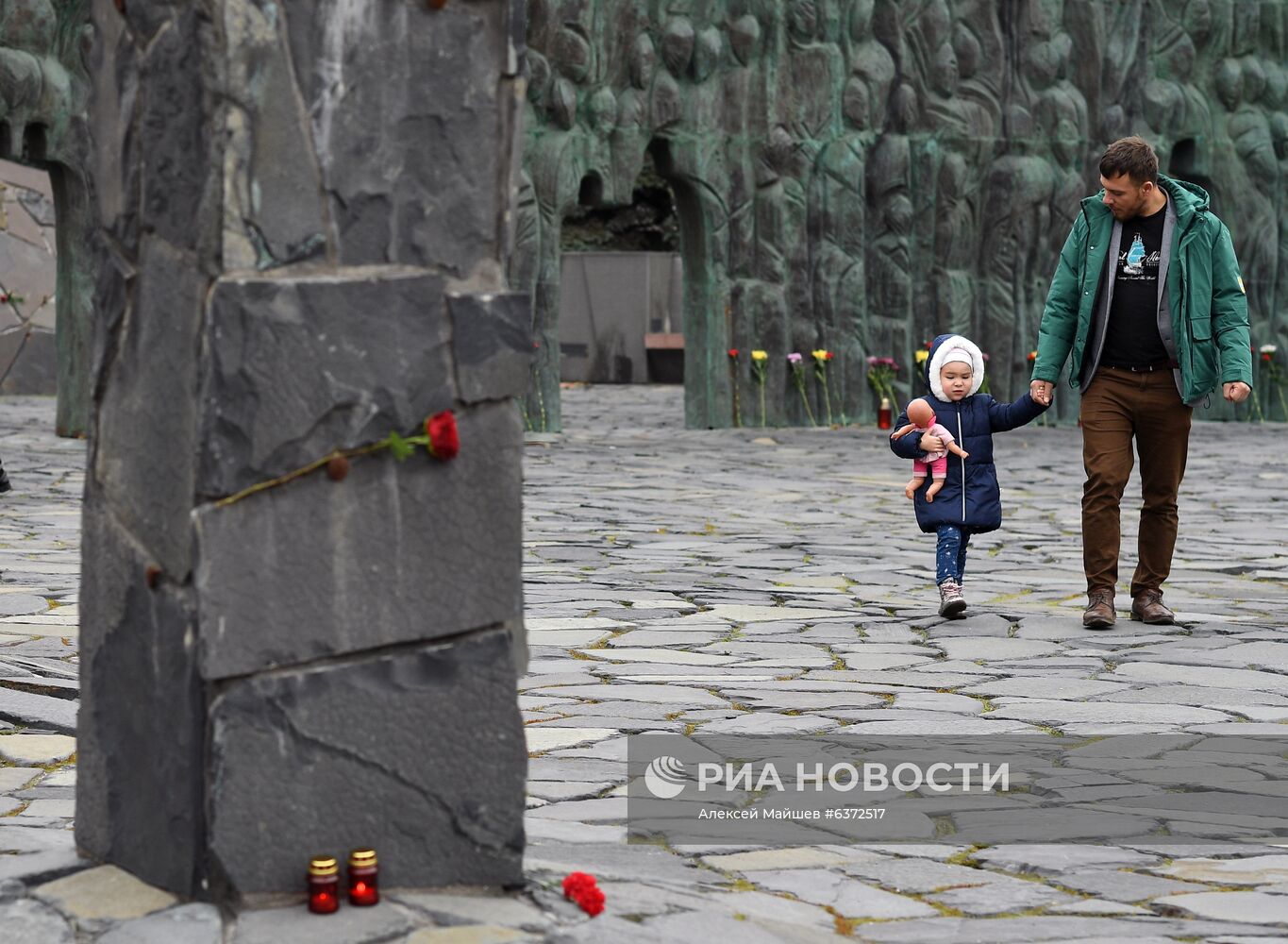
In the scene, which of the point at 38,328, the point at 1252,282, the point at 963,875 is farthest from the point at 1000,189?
the point at 963,875

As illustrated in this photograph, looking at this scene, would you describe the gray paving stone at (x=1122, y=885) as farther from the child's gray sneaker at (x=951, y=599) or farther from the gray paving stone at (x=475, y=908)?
the child's gray sneaker at (x=951, y=599)

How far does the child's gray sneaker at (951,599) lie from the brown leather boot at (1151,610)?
1.96ft

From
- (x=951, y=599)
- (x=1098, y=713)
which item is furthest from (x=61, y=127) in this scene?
(x=1098, y=713)

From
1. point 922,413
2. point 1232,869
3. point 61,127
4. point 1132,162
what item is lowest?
point 1232,869

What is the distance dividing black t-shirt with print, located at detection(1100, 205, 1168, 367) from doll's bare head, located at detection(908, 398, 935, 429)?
0.66m

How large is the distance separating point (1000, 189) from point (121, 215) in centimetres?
1617

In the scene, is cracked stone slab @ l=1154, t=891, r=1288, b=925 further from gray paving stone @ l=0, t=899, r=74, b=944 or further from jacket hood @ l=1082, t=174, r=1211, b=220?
jacket hood @ l=1082, t=174, r=1211, b=220

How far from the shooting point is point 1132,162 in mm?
6461

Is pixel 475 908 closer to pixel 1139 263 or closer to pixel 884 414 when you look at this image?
pixel 1139 263

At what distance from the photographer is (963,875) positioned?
3.55 meters

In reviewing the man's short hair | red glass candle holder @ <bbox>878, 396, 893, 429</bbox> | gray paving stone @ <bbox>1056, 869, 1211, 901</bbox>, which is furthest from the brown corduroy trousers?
red glass candle holder @ <bbox>878, 396, 893, 429</bbox>

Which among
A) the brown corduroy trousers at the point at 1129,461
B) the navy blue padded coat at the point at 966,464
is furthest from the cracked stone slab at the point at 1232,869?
the navy blue padded coat at the point at 966,464

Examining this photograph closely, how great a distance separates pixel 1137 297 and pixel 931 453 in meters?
0.91
